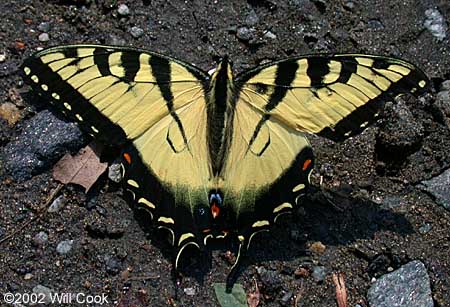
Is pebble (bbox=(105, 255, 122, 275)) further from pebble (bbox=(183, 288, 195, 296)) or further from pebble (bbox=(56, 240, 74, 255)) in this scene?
pebble (bbox=(183, 288, 195, 296))

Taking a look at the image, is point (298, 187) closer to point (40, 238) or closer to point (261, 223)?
point (261, 223)

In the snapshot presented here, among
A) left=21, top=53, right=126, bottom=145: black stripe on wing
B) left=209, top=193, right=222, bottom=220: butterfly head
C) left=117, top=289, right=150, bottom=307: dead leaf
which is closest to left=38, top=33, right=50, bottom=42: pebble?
left=21, top=53, right=126, bottom=145: black stripe on wing

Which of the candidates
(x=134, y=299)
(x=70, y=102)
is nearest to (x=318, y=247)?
(x=134, y=299)

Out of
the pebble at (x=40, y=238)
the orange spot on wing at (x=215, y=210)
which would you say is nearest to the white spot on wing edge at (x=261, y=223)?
the orange spot on wing at (x=215, y=210)

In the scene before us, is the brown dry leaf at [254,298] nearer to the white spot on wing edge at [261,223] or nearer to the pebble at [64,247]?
the white spot on wing edge at [261,223]

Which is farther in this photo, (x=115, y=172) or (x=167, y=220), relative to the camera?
(x=115, y=172)

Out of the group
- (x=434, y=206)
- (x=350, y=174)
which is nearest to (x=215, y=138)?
(x=350, y=174)
